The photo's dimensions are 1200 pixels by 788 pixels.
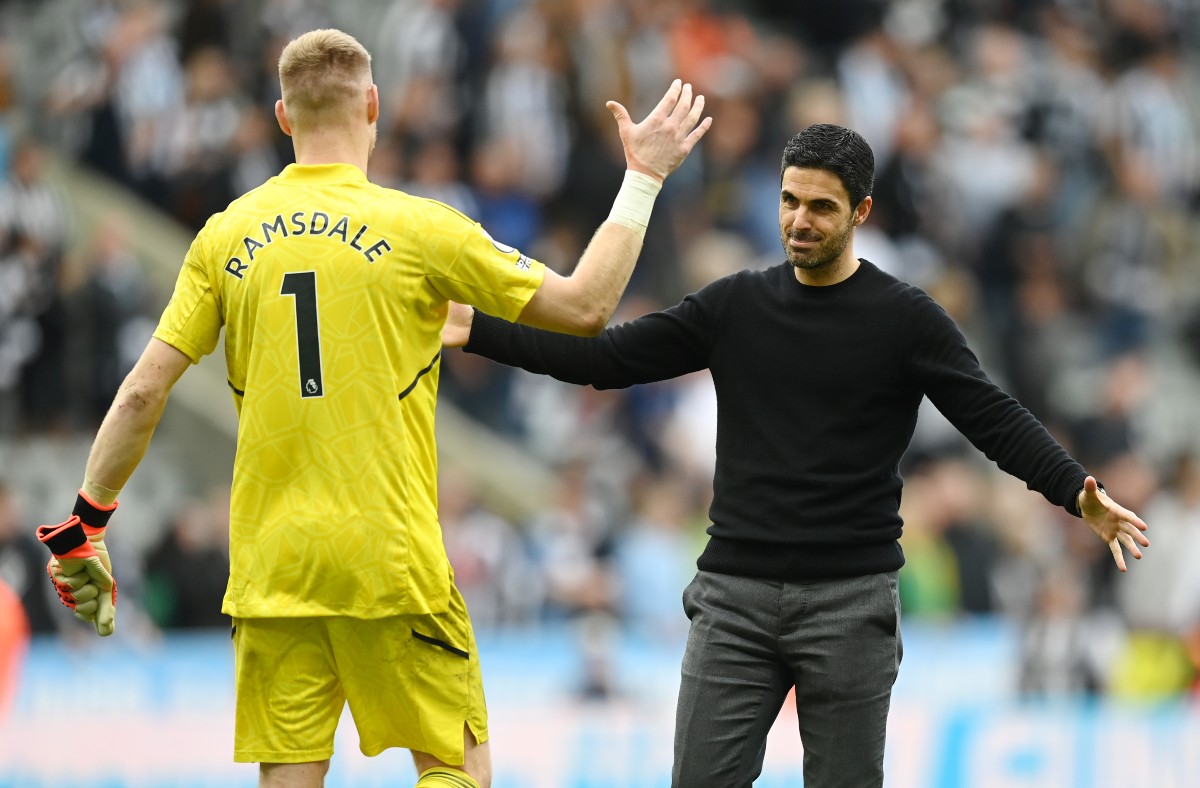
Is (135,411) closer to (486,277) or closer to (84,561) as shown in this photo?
(84,561)

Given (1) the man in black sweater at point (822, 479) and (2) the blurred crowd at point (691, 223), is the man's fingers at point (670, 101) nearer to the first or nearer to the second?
(1) the man in black sweater at point (822, 479)

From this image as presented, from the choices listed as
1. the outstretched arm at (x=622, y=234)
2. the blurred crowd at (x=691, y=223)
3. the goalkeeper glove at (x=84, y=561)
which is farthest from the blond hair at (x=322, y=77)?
the blurred crowd at (x=691, y=223)

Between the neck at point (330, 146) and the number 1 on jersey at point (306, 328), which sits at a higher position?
the neck at point (330, 146)

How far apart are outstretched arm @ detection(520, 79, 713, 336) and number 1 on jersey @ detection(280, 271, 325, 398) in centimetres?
58

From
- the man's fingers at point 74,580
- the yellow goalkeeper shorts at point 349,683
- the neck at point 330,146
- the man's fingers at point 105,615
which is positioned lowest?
the yellow goalkeeper shorts at point 349,683

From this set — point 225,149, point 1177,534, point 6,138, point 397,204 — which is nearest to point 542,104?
point 225,149

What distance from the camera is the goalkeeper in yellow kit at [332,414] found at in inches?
194

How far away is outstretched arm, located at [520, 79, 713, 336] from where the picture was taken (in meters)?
5.01

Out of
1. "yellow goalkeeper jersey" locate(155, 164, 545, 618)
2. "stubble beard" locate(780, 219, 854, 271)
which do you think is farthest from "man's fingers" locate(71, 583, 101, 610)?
"stubble beard" locate(780, 219, 854, 271)

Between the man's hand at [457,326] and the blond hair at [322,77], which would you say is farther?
the man's hand at [457,326]

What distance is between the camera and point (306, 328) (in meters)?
4.90

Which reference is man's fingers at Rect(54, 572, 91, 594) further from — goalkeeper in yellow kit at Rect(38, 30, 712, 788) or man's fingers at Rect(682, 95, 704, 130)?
man's fingers at Rect(682, 95, 704, 130)

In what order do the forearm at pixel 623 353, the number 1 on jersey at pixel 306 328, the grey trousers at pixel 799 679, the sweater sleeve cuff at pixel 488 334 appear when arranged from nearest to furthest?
the number 1 on jersey at pixel 306 328
the grey trousers at pixel 799 679
the forearm at pixel 623 353
the sweater sleeve cuff at pixel 488 334

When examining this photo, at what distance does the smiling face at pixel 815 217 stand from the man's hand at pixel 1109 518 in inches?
39.3
